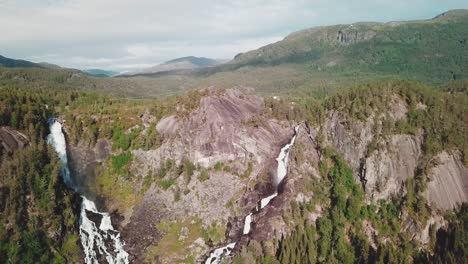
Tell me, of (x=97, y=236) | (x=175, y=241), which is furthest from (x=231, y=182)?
(x=97, y=236)

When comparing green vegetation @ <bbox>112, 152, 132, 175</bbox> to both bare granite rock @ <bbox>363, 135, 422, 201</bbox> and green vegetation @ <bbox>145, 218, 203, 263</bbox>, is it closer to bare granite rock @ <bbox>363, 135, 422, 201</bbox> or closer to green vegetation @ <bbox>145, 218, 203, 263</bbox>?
green vegetation @ <bbox>145, 218, 203, 263</bbox>

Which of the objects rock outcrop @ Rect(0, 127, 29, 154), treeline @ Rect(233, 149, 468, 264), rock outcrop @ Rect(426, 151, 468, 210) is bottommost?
treeline @ Rect(233, 149, 468, 264)

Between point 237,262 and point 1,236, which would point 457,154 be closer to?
point 237,262

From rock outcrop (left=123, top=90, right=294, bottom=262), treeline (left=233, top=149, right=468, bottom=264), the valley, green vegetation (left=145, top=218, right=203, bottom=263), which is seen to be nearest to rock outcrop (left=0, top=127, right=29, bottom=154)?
the valley

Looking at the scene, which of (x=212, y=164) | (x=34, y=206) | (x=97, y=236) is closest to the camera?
(x=34, y=206)

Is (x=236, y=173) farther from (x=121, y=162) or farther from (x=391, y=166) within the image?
(x=391, y=166)

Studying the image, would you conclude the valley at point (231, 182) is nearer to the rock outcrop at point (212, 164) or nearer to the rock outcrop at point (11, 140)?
the rock outcrop at point (212, 164)

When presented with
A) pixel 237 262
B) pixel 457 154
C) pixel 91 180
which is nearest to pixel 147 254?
pixel 237 262
